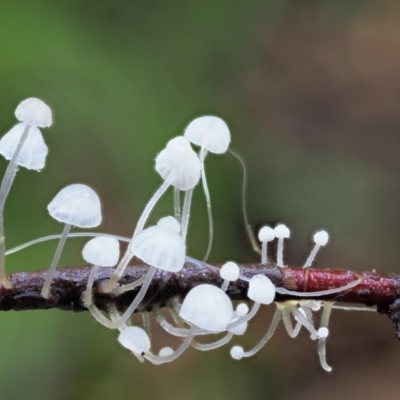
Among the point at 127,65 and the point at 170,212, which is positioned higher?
the point at 127,65

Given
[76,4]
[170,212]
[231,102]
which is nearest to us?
[170,212]

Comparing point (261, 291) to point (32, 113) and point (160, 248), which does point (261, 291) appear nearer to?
point (160, 248)

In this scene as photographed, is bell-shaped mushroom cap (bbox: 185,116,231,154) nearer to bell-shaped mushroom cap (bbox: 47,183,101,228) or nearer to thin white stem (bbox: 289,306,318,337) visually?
bell-shaped mushroom cap (bbox: 47,183,101,228)

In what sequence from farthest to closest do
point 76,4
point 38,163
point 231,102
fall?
point 231,102 → point 76,4 → point 38,163

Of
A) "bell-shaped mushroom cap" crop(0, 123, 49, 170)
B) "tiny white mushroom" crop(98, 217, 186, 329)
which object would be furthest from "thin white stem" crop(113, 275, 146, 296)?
"bell-shaped mushroom cap" crop(0, 123, 49, 170)

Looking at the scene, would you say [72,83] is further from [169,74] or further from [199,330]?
[199,330]

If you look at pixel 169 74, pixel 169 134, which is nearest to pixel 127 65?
pixel 169 74

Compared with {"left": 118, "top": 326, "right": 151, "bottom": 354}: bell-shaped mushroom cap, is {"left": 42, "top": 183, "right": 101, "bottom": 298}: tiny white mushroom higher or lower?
higher
